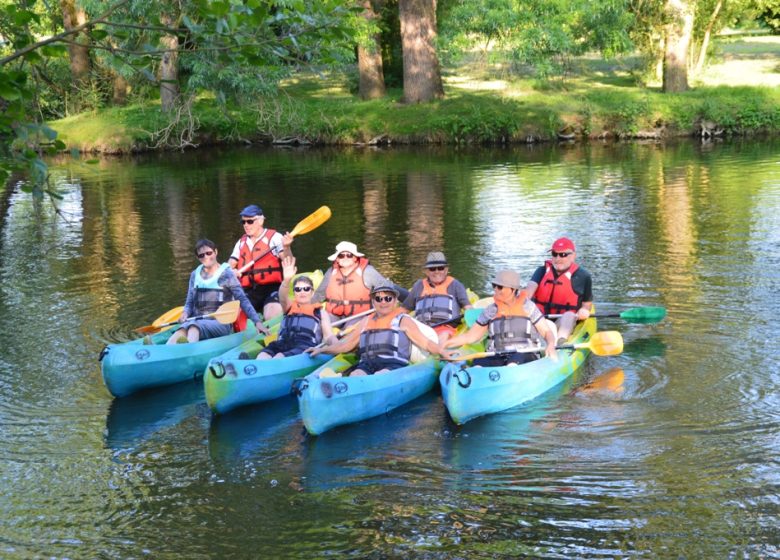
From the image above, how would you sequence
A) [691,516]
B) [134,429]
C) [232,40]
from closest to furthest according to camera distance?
[232,40] < [691,516] < [134,429]

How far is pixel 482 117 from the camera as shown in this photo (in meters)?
30.8

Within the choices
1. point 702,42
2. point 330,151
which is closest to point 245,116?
point 330,151

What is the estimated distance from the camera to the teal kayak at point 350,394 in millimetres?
8633

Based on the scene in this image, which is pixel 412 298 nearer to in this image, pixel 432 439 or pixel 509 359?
pixel 509 359

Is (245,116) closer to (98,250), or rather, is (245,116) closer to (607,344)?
(98,250)

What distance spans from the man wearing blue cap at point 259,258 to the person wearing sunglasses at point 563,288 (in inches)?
112

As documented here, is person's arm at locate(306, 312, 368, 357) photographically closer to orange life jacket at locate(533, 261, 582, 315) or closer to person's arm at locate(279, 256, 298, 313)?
person's arm at locate(279, 256, 298, 313)

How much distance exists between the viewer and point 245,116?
107 ft

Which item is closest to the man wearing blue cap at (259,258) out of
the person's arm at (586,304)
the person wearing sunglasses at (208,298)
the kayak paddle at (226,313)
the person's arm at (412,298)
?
the person wearing sunglasses at (208,298)

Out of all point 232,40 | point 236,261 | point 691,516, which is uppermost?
point 232,40

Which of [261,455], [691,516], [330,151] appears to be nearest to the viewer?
[691,516]

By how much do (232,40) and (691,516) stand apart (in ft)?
14.4

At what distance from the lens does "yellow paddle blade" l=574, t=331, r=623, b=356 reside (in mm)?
10047

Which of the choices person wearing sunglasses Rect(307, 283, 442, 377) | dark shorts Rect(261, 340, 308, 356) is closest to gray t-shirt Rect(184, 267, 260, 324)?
dark shorts Rect(261, 340, 308, 356)
